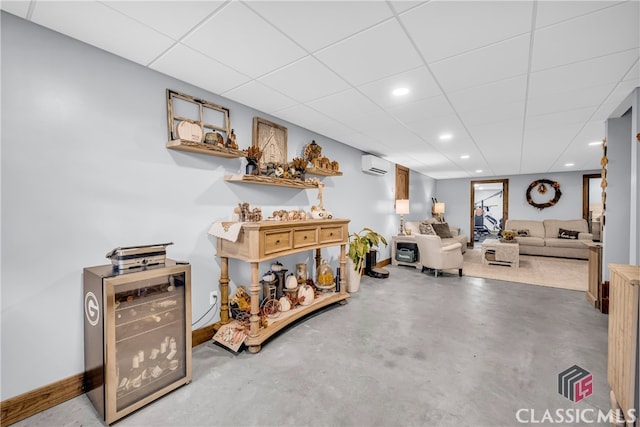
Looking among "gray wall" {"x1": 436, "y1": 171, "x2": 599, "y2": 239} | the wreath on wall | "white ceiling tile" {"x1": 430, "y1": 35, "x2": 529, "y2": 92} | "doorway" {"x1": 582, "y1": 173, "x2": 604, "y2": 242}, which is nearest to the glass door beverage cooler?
"white ceiling tile" {"x1": 430, "y1": 35, "x2": 529, "y2": 92}

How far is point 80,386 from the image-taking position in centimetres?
181

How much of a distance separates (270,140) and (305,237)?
1182 mm

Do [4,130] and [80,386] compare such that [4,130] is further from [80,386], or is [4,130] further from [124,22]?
[80,386]

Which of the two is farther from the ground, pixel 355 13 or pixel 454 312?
pixel 355 13

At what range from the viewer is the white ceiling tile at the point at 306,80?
6.79 ft

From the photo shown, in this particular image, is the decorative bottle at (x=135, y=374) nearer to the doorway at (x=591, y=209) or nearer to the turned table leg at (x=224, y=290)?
the turned table leg at (x=224, y=290)

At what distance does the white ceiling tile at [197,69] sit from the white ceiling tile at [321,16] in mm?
692

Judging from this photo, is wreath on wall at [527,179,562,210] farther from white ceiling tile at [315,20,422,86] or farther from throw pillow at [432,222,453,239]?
white ceiling tile at [315,20,422,86]

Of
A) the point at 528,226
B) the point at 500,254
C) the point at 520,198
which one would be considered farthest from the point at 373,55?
the point at 520,198

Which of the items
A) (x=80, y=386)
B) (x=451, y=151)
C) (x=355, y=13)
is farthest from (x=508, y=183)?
(x=80, y=386)

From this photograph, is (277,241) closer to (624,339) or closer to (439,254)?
(624,339)

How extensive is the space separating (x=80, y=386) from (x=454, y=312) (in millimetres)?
3470

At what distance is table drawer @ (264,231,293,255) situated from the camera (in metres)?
2.43

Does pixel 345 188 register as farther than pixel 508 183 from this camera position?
No
